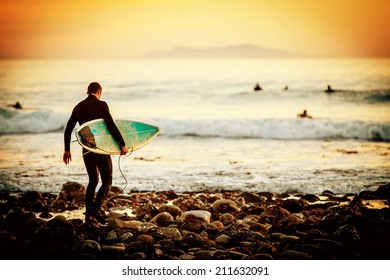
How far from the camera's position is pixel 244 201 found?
5.50m

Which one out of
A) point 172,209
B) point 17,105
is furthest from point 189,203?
point 17,105

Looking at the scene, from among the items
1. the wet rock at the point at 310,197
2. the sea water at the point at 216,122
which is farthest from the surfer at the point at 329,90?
the wet rock at the point at 310,197

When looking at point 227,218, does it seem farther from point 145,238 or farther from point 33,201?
point 33,201

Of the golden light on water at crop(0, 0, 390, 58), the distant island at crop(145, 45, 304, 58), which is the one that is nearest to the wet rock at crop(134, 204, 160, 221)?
the golden light on water at crop(0, 0, 390, 58)

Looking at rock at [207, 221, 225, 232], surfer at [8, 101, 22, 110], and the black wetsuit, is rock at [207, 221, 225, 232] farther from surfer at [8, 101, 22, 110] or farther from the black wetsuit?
surfer at [8, 101, 22, 110]

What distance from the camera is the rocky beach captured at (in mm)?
3998

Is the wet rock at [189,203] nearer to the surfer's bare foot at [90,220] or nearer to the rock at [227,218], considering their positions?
the rock at [227,218]

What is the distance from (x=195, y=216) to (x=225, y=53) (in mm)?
10301

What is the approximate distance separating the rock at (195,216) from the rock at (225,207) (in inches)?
12.0

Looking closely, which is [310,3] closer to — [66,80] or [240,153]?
[240,153]

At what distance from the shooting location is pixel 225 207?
5.03m

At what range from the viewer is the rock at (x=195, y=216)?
15.1ft
